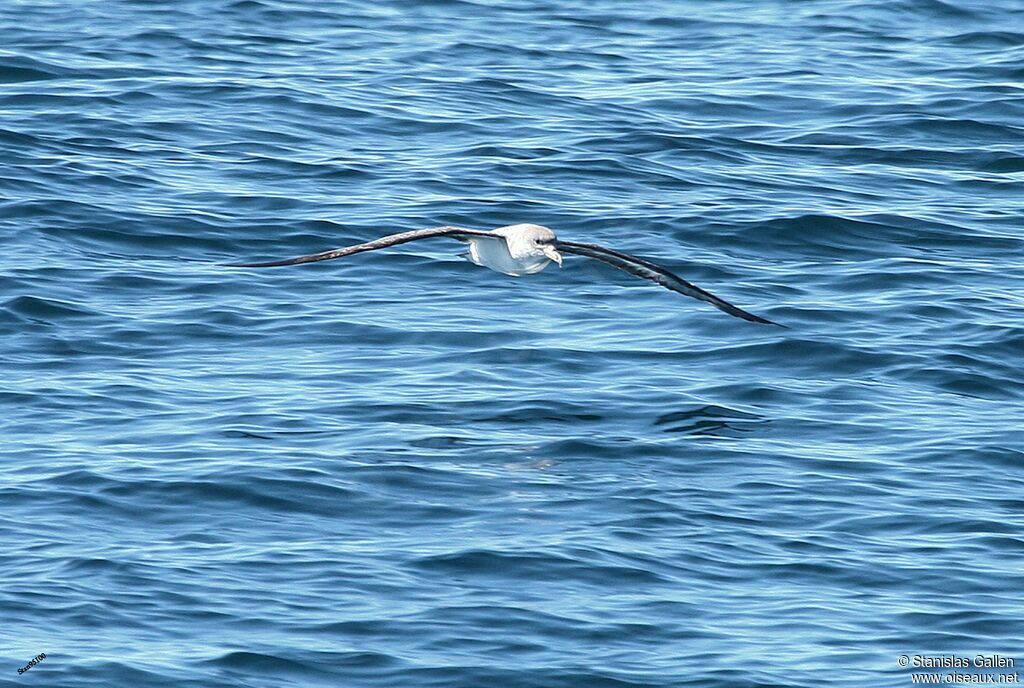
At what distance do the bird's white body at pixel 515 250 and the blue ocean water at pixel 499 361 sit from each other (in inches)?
32.8

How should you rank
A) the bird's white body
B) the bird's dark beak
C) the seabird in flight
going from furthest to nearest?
the bird's white body < the bird's dark beak < the seabird in flight

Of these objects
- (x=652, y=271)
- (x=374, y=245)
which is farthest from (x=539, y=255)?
(x=374, y=245)

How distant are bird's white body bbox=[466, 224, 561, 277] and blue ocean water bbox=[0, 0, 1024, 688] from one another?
2.73ft

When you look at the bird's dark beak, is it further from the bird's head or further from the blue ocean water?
the blue ocean water

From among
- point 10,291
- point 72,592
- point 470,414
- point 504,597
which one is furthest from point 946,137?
point 72,592

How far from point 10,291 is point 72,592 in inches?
207

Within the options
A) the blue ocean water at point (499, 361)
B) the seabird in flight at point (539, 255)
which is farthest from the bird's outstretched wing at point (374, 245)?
the blue ocean water at point (499, 361)

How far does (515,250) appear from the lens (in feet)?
41.8

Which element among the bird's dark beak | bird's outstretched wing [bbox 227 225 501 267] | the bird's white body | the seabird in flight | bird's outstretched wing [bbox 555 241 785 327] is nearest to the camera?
bird's outstretched wing [bbox 227 225 501 267]

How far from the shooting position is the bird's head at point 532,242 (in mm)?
12531

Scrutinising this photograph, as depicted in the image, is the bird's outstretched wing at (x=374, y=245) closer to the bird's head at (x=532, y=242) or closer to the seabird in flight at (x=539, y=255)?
the seabird in flight at (x=539, y=255)

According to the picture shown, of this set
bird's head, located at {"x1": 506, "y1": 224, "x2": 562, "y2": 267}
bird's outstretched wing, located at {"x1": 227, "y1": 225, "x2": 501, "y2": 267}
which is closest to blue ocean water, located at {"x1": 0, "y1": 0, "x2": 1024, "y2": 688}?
bird's head, located at {"x1": 506, "y1": 224, "x2": 562, "y2": 267}

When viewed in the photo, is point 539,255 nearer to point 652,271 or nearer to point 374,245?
point 652,271

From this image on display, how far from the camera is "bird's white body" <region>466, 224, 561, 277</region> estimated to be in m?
12.6
